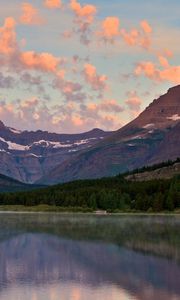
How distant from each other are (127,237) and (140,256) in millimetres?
30542

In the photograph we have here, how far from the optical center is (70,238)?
11531 centimetres

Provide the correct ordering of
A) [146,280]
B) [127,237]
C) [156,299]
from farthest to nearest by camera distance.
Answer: [127,237]
[146,280]
[156,299]

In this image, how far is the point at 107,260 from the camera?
80938 mm

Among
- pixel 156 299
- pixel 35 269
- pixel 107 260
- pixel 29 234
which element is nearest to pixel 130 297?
pixel 156 299

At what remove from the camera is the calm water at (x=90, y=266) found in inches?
2216

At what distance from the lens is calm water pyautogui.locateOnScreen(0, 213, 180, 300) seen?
185 feet

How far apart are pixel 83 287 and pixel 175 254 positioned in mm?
29070

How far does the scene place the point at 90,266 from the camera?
245 feet

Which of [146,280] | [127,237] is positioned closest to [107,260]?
[146,280]

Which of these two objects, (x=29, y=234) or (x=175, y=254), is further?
(x=29, y=234)

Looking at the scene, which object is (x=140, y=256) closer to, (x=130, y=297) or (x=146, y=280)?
(x=146, y=280)

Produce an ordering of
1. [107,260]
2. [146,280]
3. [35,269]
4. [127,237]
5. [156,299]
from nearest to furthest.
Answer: [156,299]
[146,280]
[35,269]
[107,260]
[127,237]

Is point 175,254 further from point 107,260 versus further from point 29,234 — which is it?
point 29,234

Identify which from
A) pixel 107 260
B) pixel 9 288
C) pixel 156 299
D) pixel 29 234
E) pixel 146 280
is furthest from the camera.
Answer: pixel 29 234
